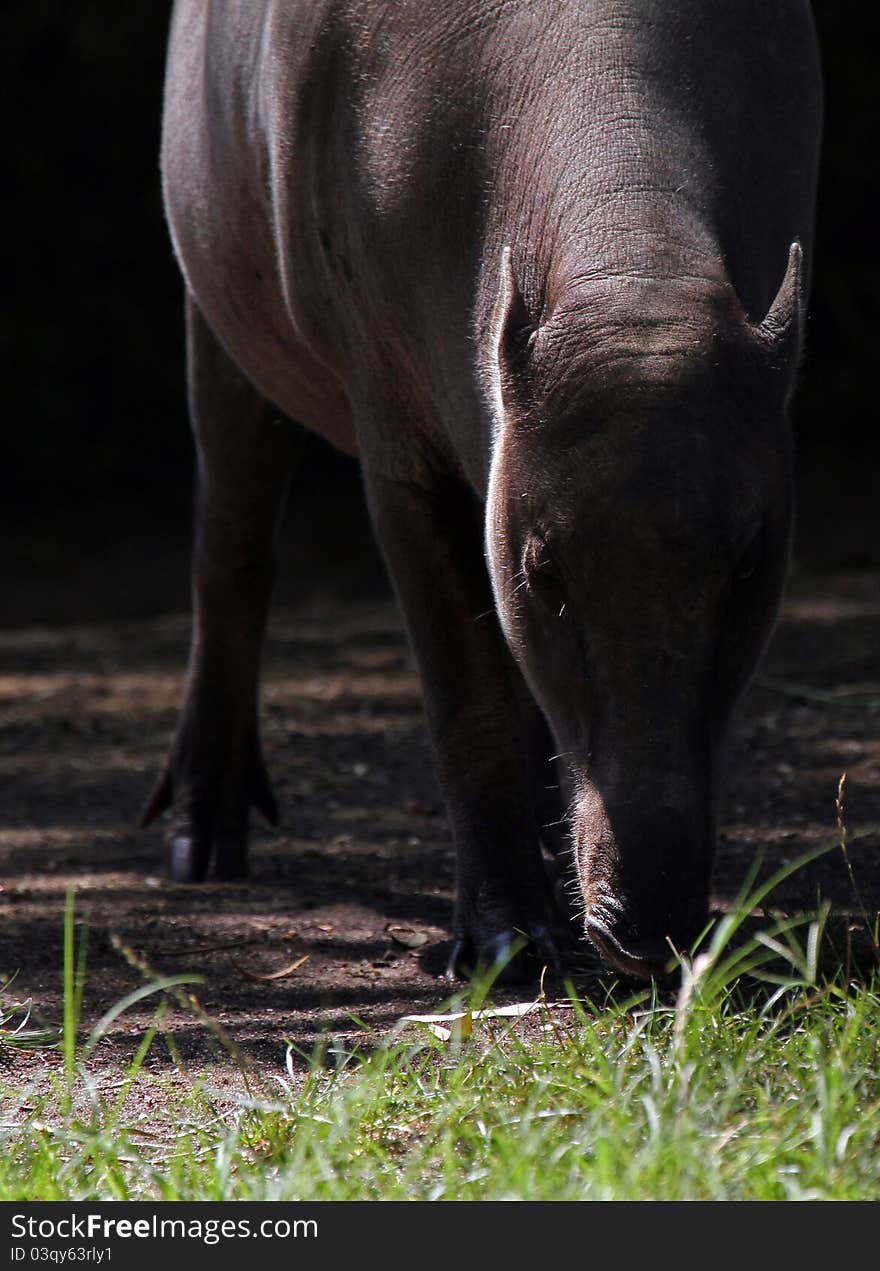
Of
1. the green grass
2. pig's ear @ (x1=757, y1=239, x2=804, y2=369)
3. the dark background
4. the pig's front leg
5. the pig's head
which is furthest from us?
the dark background

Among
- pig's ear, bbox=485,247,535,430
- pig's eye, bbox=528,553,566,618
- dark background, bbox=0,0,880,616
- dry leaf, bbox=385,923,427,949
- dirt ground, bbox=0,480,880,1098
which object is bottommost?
dry leaf, bbox=385,923,427,949

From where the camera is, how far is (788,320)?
2.93 meters

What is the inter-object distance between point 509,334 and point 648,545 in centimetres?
44

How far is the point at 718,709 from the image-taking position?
2.83m

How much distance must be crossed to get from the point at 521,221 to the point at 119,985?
1.55 m

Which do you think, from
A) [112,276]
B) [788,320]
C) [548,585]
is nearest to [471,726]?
[548,585]

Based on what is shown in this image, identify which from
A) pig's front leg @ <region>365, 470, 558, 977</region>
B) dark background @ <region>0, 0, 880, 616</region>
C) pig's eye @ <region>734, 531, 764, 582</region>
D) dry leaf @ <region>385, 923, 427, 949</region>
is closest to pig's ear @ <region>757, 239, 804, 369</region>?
pig's eye @ <region>734, 531, 764, 582</region>

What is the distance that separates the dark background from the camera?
9.90 meters

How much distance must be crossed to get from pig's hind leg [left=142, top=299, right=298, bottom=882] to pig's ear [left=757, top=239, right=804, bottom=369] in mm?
2122

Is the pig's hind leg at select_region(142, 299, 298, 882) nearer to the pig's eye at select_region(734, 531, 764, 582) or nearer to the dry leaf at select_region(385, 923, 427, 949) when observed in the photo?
the dry leaf at select_region(385, 923, 427, 949)

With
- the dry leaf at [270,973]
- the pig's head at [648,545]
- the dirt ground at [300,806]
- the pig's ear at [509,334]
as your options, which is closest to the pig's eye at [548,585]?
the pig's head at [648,545]

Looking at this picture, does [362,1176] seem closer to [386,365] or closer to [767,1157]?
[767,1157]

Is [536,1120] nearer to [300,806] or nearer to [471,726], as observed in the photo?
[471,726]
